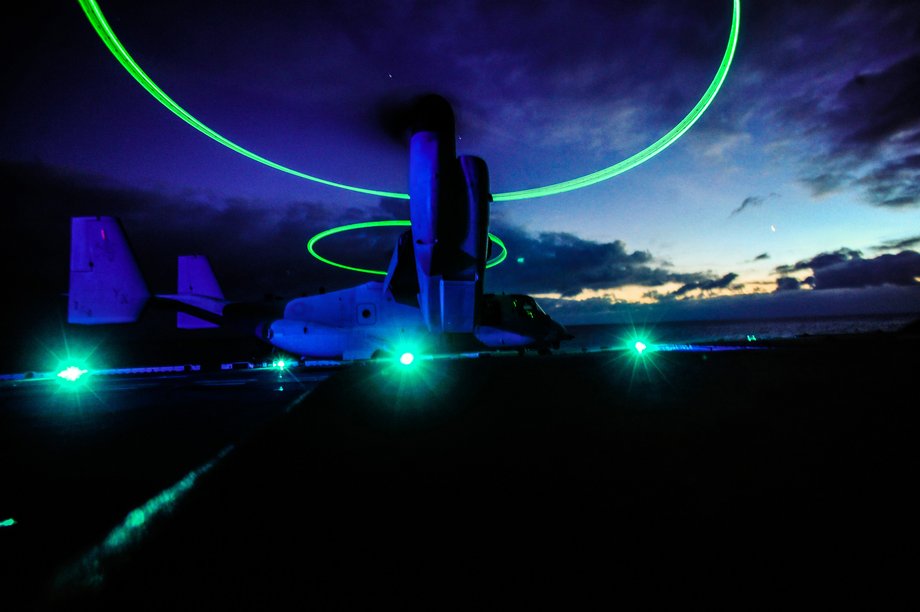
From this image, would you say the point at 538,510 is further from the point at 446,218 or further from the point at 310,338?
the point at 310,338

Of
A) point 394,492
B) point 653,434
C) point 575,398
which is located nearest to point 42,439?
point 394,492

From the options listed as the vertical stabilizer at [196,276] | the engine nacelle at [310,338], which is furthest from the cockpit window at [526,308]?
the vertical stabilizer at [196,276]

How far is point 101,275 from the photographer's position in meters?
18.1

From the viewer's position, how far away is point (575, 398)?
4746 millimetres

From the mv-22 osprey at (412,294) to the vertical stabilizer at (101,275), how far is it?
0.13 ft

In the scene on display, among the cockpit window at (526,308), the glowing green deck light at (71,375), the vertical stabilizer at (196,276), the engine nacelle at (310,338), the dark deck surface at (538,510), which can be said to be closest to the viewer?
the dark deck surface at (538,510)

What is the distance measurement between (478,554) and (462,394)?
3.32 metres

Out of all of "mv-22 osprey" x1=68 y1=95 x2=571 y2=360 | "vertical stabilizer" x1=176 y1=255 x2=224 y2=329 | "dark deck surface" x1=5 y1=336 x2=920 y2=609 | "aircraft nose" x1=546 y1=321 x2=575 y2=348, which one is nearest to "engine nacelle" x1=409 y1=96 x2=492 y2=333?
"mv-22 osprey" x1=68 y1=95 x2=571 y2=360

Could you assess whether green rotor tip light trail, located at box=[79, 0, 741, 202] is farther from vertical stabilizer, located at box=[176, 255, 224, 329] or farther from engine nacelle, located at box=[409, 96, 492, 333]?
vertical stabilizer, located at box=[176, 255, 224, 329]

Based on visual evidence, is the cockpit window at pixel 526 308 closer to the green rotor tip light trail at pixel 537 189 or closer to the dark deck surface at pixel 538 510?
the green rotor tip light trail at pixel 537 189

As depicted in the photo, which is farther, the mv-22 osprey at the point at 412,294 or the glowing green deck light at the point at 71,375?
the glowing green deck light at the point at 71,375

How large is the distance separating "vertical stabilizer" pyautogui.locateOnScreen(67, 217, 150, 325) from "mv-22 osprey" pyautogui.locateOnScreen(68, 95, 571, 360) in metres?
0.04

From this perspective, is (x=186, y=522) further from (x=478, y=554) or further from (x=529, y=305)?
(x=529, y=305)

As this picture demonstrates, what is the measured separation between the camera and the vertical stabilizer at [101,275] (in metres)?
17.8
